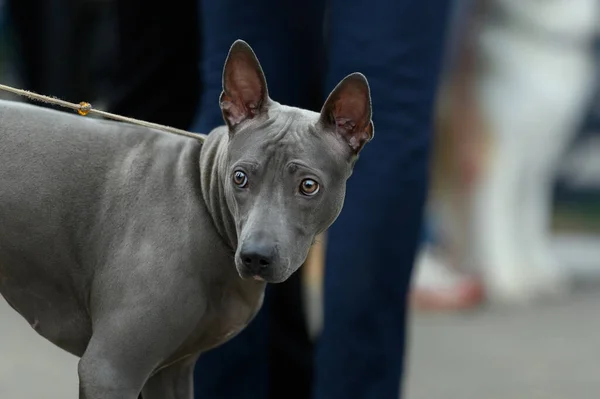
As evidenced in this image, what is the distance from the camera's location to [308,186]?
2.12 meters

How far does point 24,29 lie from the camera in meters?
5.04

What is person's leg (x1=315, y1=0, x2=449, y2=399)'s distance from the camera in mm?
2760

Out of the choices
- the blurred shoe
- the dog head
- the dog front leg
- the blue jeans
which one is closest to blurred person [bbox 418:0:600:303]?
the blurred shoe

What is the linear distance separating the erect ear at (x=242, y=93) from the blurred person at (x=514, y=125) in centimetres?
373

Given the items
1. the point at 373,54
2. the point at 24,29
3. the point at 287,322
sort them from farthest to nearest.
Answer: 1. the point at 24,29
2. the point at 287,322
3. the point at 373,54

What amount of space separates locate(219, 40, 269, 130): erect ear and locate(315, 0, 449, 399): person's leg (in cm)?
62

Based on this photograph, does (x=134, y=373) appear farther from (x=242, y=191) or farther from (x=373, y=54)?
→ (x=373, y=54)

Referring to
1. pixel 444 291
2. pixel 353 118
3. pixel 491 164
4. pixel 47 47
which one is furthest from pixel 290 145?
pixel 491 164

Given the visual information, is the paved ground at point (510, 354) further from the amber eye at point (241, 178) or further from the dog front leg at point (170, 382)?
the amber eye at point (241, 178)

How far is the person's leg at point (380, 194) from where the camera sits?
2.76m

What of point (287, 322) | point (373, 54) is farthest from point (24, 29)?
point (373, 54)

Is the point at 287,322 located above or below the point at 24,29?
below

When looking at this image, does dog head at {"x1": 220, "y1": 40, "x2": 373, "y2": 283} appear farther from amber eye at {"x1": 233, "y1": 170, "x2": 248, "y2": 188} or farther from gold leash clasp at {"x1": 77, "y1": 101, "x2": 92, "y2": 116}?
gold leash clasp at {"x1": 77, "y1": 101, "x2": 92, "y2": 116}

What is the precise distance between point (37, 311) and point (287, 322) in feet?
4.15
